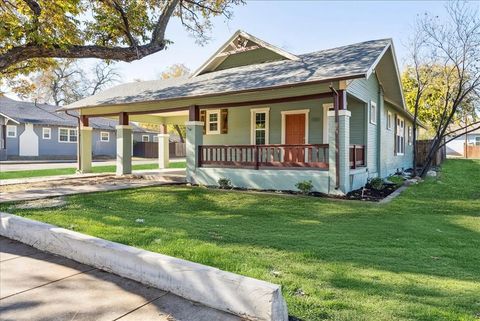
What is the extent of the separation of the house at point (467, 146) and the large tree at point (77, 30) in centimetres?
3388

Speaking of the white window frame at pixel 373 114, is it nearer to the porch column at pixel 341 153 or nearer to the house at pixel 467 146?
the porch column at pixel 341 153

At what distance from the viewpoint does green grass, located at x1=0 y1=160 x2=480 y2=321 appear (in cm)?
308

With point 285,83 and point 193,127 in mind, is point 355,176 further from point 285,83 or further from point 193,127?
point 193,127

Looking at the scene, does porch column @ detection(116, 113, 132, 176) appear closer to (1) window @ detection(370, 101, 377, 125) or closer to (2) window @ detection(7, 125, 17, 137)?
(1) window @ detection(370, 101, 377, 125)

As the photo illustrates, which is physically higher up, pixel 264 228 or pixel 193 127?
pixel 193 127

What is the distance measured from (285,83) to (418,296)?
7.11m

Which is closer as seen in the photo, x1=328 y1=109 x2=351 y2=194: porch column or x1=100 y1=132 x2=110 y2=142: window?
x1=328 y1=109 x2=351 y2=194: porch column

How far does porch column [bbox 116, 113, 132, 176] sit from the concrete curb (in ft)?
34.6

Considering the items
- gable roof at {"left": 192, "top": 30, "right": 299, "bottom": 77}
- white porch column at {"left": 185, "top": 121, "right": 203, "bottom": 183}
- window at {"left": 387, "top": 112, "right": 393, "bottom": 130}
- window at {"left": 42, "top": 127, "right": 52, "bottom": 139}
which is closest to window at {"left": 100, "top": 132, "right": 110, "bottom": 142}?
window at {"left": 42, "top": 127, "right": 52, "bottom": 139}

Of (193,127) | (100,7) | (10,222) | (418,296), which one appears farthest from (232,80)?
(418,296)

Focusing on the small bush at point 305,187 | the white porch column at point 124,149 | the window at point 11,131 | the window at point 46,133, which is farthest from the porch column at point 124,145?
the window at point 46,133

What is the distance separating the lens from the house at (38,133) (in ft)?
90.2

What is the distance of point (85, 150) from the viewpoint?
1628 cm

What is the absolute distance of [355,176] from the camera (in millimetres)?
10562
